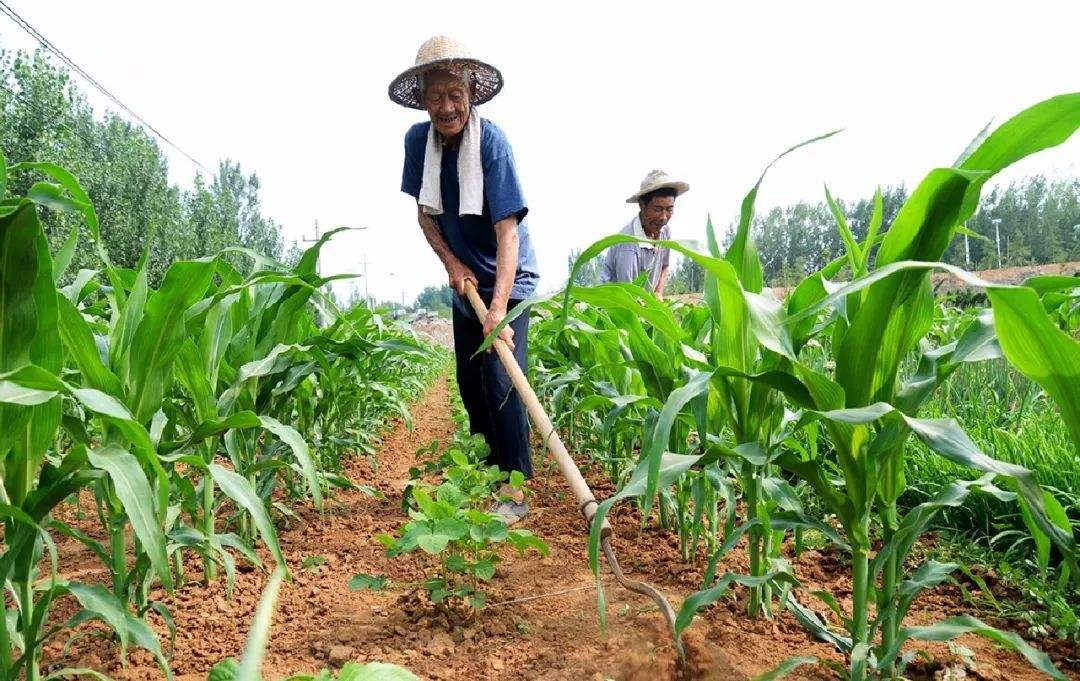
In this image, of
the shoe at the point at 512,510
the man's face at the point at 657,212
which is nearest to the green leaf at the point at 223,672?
the shoe at the point at 512,510

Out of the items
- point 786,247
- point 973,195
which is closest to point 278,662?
point 973,195

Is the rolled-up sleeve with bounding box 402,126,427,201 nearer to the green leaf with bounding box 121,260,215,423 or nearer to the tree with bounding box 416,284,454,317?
the green leaf with bounding box 121,260,215,423

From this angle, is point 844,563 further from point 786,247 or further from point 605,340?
point 786,247

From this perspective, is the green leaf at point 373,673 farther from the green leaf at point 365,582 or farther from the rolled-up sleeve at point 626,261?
the rolled-up sleeve at point 626,261

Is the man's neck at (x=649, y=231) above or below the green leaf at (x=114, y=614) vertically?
above

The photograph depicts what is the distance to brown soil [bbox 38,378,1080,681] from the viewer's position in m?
1.44

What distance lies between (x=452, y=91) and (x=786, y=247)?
215 ft

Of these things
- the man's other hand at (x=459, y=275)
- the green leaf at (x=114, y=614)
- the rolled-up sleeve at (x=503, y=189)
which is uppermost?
the rolled-up sleeve at (x=503, y=189)

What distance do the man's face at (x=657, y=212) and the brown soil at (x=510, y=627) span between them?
272cm

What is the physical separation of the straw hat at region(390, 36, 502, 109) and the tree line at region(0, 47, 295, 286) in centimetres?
127

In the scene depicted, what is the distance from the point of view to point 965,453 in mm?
947

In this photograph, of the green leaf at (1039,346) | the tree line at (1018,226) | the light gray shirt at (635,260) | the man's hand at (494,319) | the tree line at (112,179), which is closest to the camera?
the green leaf at (1039,346)

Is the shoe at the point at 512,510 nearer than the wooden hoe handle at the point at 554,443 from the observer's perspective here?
No

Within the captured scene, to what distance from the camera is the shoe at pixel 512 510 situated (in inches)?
105
